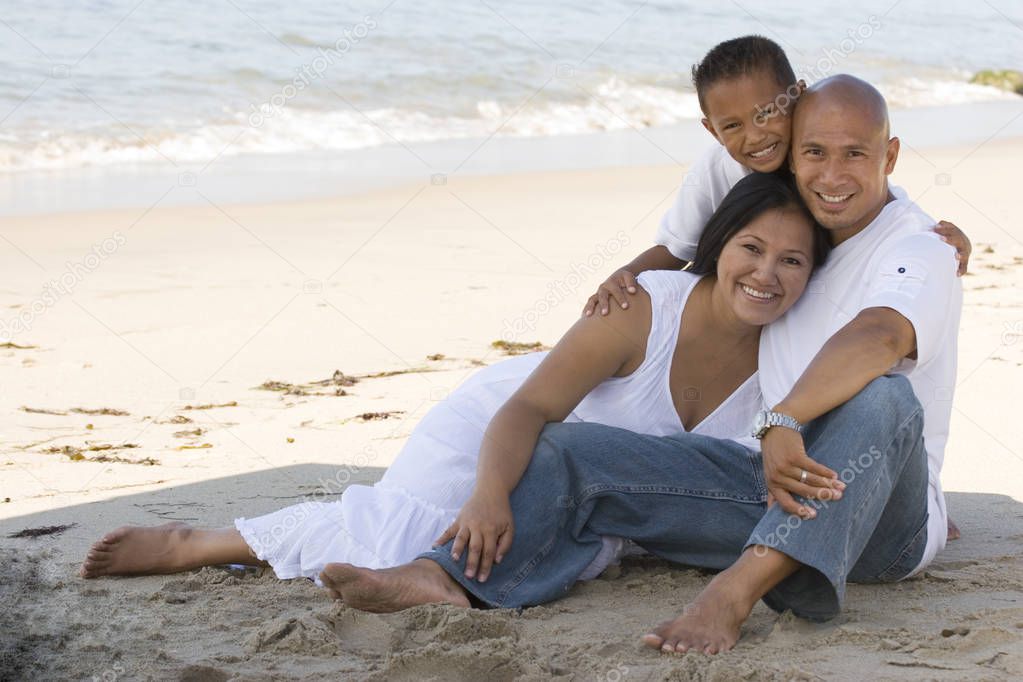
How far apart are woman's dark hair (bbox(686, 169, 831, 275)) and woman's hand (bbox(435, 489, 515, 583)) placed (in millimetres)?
830

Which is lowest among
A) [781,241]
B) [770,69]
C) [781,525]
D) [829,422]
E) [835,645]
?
[835,645]

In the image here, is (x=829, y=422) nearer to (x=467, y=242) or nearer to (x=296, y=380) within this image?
(x=296, y=380)

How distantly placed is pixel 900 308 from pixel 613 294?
0.68 metres

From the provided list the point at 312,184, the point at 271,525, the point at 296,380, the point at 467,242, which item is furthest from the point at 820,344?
the point at 312,184

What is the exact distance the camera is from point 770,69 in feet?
10.3

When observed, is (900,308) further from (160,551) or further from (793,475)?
(160,551)

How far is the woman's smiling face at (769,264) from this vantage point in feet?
9.34

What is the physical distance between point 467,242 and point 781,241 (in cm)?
469

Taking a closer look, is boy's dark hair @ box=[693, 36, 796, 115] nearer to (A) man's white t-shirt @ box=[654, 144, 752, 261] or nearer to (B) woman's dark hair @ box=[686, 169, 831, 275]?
(A) man's white t-shirt @ box=[654, 144, 752, 261]

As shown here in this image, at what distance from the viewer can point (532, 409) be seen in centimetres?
283

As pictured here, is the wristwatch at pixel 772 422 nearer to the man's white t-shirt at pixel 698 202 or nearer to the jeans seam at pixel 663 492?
the jeans seam at pixel 663 492

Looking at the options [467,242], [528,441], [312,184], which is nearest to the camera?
[528,441]

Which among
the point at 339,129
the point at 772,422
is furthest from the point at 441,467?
the point at 339,129

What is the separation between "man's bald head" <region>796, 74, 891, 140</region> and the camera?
2855mm
